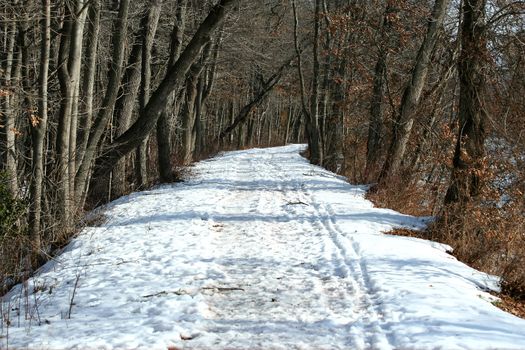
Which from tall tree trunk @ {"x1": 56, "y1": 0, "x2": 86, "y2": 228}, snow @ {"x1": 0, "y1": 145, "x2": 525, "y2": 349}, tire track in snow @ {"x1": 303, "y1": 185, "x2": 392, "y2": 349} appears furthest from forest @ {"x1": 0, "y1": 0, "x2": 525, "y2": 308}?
tire track in snow @ {"x1": 303, "y1": 185, "x2": 392, "y2": 349}

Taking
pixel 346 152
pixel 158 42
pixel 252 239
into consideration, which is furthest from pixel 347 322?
pixel 346 152

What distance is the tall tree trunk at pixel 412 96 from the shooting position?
12.3 meters

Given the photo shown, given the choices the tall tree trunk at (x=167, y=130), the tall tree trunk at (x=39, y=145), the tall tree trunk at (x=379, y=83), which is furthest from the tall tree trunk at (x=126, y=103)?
the tall tree trunk at (x=379, y=83)

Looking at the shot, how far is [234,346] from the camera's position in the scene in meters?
4.68

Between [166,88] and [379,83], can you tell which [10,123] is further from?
[379,83]

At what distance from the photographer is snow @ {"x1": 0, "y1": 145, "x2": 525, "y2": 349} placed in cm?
483

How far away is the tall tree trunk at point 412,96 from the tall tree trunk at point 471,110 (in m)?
2.89

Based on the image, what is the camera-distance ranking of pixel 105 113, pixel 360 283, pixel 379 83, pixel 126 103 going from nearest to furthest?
pixel 360 283 → pixel 105 113 → pixel 126 103 → pixel 379 83

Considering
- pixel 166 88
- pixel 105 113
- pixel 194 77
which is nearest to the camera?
pixel 105 113

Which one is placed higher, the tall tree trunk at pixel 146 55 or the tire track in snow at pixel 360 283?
the tall tree trunk at pixel 146 55

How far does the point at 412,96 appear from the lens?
43.2ft

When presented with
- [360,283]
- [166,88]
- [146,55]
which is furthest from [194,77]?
[360,283]

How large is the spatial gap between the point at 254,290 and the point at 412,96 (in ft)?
28.7

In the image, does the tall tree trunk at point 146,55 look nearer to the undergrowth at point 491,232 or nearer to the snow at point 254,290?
the snow at point 254,290
